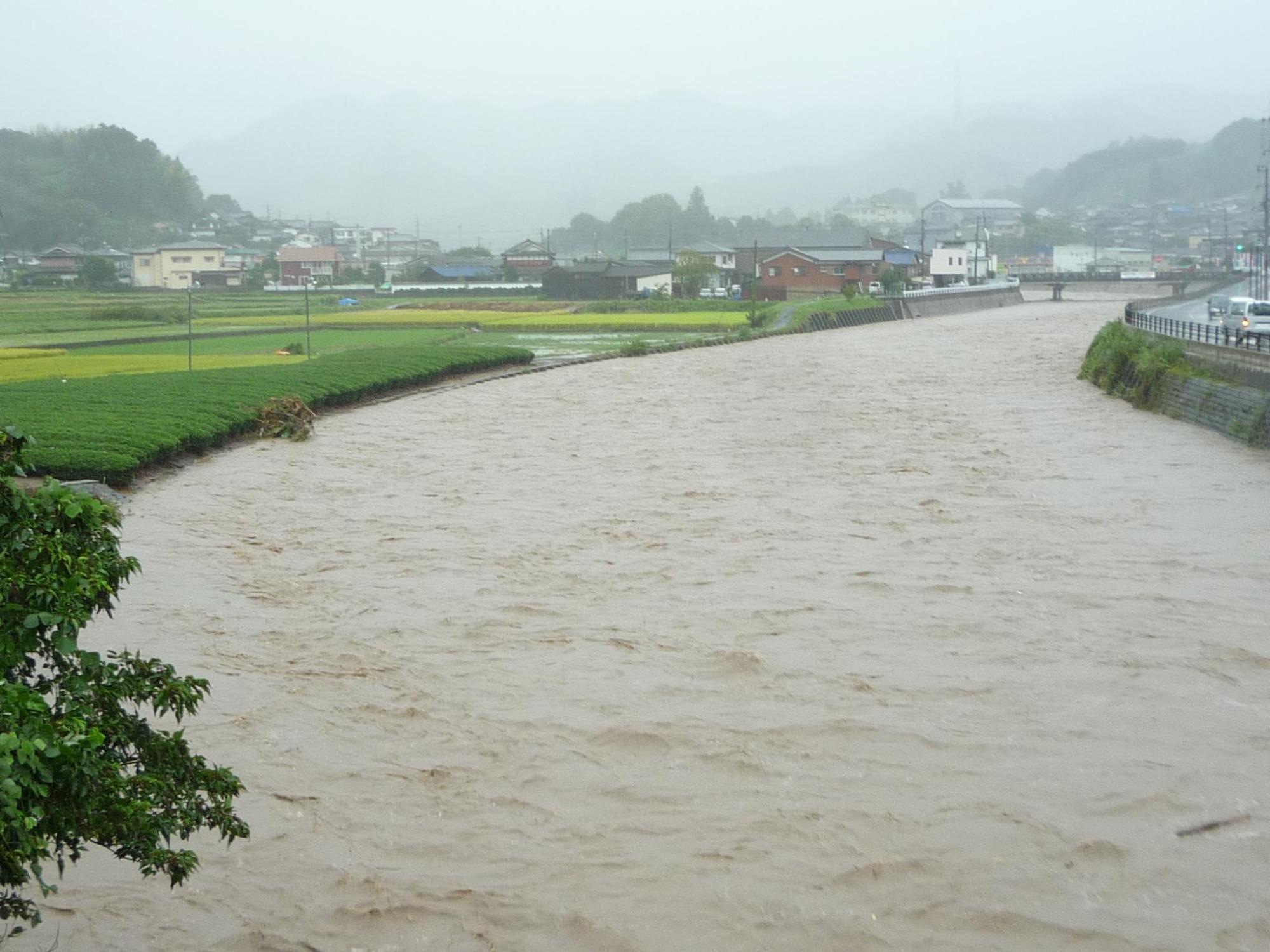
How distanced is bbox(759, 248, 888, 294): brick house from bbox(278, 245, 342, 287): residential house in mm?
28835

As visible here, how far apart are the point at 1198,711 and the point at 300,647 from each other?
6418 millimetres

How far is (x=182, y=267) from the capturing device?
7469 centimetres

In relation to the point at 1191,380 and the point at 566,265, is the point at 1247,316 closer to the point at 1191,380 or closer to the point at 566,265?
the point at 1191,380

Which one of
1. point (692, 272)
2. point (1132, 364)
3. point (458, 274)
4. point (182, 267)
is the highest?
point (458, 274)

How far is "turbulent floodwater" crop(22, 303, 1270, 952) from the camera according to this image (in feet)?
21.0

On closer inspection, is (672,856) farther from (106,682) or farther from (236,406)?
(236,406)

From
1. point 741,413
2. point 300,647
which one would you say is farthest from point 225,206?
point 300,647

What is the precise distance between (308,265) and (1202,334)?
72.5 m

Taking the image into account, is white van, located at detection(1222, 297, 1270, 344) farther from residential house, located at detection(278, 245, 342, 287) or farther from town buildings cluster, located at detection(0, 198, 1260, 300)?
residential house, located at detection(278, 245, 342, 287)

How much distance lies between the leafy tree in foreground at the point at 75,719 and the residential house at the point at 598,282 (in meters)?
71.7

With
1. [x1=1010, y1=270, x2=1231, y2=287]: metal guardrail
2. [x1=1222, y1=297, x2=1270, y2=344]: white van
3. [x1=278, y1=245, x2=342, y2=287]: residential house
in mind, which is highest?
[x1=278, y1=245, x2=342, y2=287]: residential house

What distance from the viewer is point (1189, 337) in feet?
101

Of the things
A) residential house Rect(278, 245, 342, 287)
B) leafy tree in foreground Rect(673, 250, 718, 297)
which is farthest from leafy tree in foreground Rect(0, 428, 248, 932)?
residential house Rect(278, 245, 342, 287)

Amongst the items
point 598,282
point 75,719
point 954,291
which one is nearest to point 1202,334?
point 75,719
